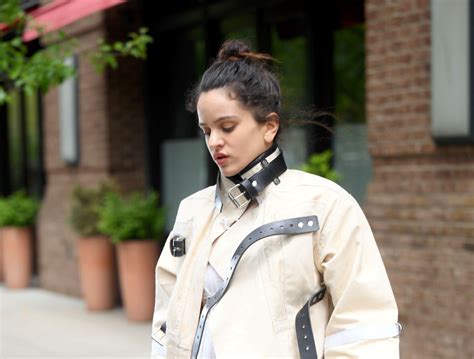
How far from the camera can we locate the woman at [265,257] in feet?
6.57

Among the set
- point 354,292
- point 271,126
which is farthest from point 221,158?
point 354,292

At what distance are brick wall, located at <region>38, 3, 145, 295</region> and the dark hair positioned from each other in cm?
649

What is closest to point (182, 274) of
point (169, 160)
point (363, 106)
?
point (363, 106)

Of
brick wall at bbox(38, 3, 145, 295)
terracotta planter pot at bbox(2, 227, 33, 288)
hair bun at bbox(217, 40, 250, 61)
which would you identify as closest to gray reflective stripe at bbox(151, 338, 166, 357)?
hair bun at bbox(217, 40, 250, 61)

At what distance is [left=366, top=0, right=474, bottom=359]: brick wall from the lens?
4852mm

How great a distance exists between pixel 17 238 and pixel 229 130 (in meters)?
8.95

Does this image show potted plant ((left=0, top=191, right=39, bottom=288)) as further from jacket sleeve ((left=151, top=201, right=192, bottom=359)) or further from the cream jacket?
the cream jacket

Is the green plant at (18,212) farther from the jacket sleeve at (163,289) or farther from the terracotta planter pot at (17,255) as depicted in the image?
the jacket sleeve at (163,289)

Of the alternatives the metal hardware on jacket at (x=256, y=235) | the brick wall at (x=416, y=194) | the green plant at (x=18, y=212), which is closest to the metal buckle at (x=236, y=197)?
the metal hardware on jacket at (x=256, y=235)

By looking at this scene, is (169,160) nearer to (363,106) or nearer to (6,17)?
(363,106)

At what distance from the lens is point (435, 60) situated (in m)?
4.90

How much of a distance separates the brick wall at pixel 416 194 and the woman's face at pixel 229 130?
2.99 m

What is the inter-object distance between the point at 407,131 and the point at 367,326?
3.41 metres

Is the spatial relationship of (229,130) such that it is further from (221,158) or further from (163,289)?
(163,289)
